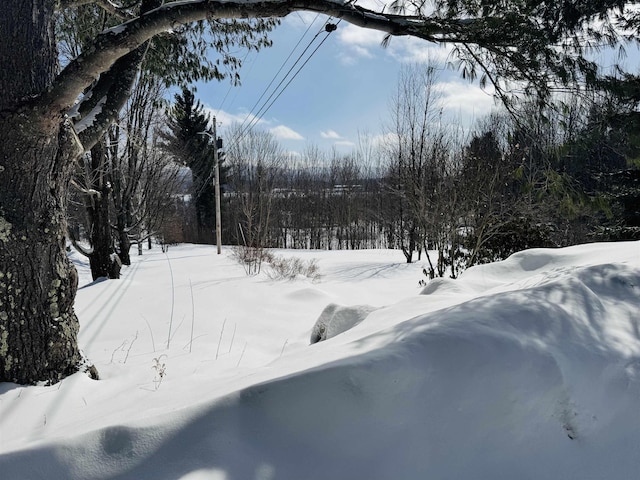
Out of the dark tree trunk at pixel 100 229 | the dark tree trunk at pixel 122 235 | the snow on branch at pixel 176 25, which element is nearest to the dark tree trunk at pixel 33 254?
the snow on branch at pixel 176 25

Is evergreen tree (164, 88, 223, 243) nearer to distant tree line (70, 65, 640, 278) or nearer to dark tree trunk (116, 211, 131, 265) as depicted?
distant tree line (70, 65, 640, 278)

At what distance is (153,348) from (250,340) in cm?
102

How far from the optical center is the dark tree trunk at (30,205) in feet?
8.12

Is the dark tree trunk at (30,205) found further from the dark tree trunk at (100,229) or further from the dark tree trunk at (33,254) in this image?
the dark tree trunk at (100,229)

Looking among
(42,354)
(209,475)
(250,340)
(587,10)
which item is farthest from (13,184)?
(587,10)

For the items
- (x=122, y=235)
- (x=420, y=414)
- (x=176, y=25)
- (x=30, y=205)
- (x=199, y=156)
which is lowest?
(x=420, y=414)

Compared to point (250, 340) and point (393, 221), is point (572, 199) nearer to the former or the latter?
point (250, 340)

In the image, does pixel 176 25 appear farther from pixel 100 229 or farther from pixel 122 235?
pixel 122 235

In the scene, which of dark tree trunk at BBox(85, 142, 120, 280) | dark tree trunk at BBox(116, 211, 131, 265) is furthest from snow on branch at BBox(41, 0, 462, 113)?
dark tree trunk at BBox(116, 211, 131, 265)

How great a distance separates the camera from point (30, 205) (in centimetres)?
256

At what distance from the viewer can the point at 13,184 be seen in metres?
2.50

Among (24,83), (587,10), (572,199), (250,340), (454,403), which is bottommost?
(250,340)

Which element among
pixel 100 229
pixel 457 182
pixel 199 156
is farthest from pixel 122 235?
pixel 199 156

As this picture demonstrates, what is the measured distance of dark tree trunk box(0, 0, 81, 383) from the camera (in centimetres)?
247
